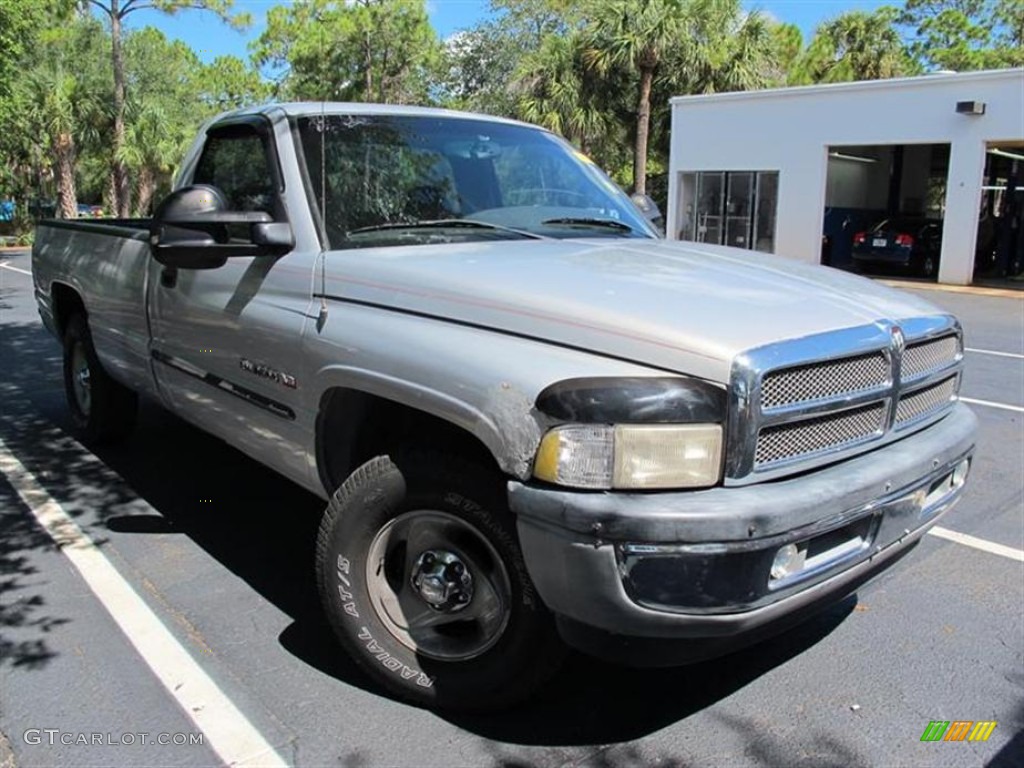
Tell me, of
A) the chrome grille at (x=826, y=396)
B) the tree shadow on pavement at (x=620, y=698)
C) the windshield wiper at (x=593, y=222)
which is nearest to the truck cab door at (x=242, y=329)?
the windshield wiper at (x=593, y=222)

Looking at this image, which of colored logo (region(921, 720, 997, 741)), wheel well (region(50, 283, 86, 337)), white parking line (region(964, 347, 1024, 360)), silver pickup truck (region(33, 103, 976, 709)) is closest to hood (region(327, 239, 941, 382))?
silver pickup truck (region(33, 103, 976, 709))

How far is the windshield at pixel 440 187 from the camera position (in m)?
3.48

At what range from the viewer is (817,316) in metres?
2.68

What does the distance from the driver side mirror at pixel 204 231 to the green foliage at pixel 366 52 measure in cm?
3766

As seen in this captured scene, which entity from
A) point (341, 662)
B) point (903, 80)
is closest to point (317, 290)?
point (341, 662)

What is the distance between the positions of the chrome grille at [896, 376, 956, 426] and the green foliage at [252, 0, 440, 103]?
38524 millimetres

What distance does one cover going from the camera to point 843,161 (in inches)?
1012

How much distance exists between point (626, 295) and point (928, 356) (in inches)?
46.3

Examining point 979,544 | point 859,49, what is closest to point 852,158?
point 859,49

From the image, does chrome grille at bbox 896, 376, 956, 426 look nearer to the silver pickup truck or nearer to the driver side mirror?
the silver pickup truck

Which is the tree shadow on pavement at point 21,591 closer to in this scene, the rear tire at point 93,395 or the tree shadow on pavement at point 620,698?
the rear tire at point 93,395

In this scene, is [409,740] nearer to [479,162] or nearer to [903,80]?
[479,162]

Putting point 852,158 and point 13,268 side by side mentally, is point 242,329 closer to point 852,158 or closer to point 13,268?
point 13,268

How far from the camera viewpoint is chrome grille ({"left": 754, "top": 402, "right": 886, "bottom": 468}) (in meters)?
2.43
